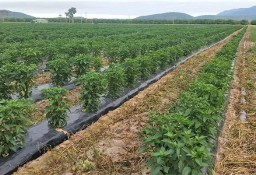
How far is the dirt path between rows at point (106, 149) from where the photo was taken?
16.6 feet

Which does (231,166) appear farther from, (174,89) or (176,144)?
(174,89)

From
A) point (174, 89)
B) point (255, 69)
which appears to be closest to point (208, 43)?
point (255, 69)

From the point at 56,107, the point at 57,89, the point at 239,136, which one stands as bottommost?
the point at 239,136

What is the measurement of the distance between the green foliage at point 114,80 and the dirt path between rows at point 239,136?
246 cm

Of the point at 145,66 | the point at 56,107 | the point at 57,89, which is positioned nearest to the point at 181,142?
the point at 56,107

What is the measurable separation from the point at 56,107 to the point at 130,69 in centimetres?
361

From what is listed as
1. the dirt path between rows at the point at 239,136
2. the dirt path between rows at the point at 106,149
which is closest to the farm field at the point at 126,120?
the dirt path between rows at the point at 106,149

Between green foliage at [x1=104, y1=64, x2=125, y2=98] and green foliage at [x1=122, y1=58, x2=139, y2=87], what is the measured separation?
3.46 feet

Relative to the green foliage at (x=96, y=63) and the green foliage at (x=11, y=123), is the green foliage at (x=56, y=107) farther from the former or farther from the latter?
the green foliage at (x=96, y=63)

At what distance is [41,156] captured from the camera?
5.53 metres

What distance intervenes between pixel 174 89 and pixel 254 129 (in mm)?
3272

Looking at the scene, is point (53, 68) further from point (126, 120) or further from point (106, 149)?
point (106, 149)

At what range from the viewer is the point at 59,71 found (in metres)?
9.12

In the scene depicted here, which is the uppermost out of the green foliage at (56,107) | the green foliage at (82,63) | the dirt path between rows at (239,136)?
the green foliage at (82,63)
